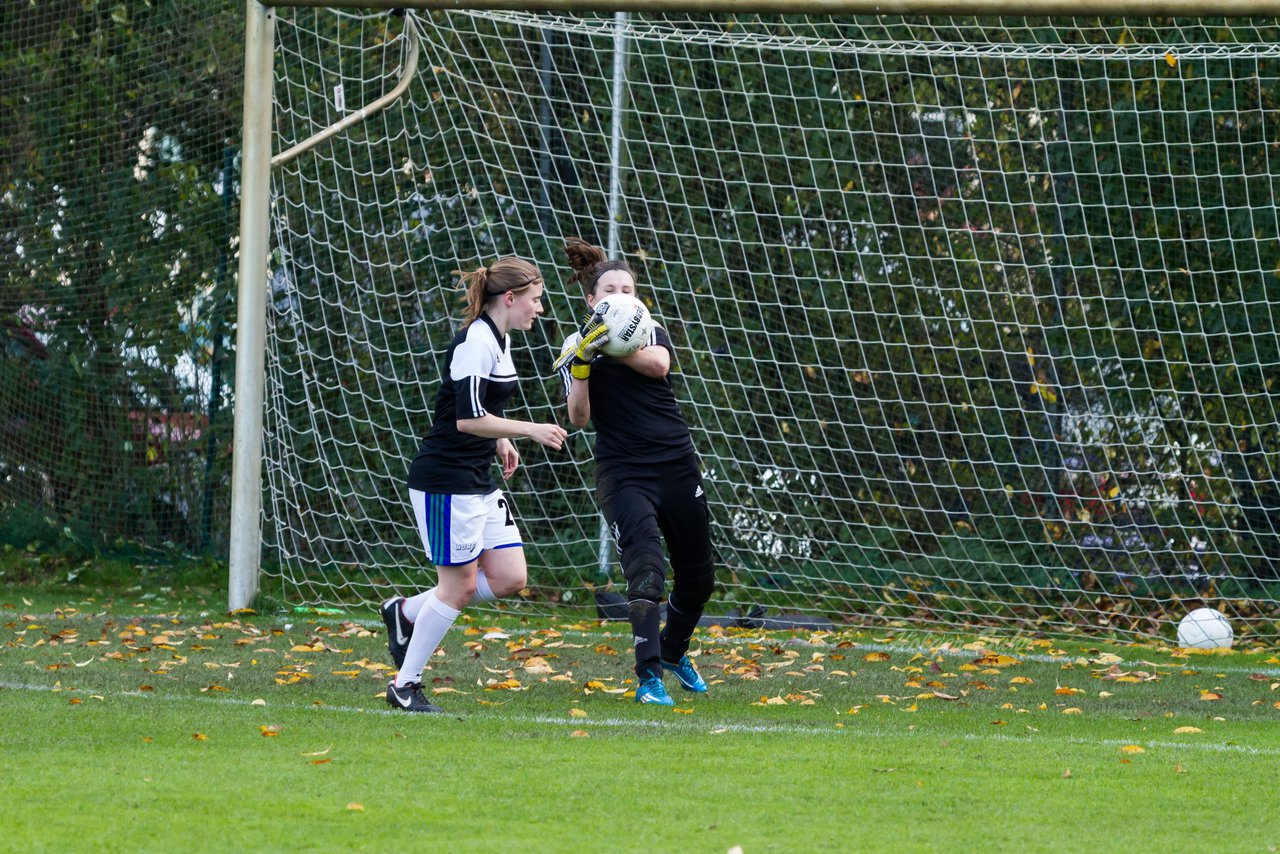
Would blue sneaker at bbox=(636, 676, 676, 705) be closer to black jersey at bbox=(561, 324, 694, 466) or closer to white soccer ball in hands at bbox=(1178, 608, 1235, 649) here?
black jersey at bbox=(561, 324, 694, 466)

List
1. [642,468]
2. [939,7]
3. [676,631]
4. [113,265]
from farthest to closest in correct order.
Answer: [113,265], [939,7], [676,631], [642,468]

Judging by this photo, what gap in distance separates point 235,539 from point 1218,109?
20.8 feet

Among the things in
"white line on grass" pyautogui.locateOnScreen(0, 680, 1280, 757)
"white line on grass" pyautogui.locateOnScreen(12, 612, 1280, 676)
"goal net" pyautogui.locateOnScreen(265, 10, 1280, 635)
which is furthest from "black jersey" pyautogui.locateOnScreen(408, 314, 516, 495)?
"goal net" pyautogui.locateOnScreen(265, 10, 1280, 635)

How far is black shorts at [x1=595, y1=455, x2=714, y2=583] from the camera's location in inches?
236

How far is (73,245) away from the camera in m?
11.3

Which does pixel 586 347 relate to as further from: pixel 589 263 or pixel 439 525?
pixel 439 525

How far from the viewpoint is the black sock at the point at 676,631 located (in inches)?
247

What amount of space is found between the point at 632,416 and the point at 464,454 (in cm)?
70

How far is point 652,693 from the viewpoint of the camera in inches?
233

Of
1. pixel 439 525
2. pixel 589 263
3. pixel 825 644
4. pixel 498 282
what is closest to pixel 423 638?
pixel 439 525

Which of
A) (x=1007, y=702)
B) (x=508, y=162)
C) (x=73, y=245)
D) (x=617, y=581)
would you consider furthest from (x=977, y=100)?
(x=73, y=245)

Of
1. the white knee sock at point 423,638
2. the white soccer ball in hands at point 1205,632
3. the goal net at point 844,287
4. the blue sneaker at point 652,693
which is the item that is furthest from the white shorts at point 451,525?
the white soccer ball in hands at point 1205,632

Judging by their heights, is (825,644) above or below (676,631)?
below

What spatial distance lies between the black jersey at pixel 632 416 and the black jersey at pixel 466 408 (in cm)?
39
